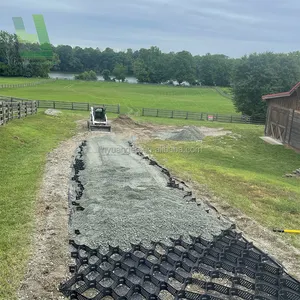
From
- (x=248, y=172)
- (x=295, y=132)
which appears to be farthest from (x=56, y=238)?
(x=295, y=132)

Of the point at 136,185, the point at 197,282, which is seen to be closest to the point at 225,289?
the point at 197,282

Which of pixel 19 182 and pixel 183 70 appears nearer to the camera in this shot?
pixel 19 182

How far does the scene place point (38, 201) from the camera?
10.5 m

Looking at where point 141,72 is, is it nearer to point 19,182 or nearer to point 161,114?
point 161,114

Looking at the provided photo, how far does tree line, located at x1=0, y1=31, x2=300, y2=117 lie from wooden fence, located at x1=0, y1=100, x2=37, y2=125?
25.9 meters

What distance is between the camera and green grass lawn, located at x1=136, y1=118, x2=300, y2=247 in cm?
1102

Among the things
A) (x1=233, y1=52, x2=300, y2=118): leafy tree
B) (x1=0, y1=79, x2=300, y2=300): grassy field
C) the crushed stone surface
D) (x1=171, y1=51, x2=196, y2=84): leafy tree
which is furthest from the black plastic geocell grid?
(x1=171, y1=51, x2=196, y2=84): leafy tree

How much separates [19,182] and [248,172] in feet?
34.6

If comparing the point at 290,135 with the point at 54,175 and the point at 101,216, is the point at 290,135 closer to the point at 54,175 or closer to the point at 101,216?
the point at 54,175

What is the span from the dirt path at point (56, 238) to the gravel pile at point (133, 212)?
1.36 ft

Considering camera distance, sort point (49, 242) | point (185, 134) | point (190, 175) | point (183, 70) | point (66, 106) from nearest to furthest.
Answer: point (49, 242), point (190, 175), point (185, 134), point (66, 106), point (183, 70)

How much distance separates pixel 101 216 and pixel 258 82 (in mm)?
37540

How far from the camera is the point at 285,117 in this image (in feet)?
82.7

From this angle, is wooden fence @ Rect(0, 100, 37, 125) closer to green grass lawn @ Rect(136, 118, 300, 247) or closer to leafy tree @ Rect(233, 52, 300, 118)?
green grass lawn @ Rect(136, 118, 300, 247)
